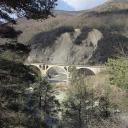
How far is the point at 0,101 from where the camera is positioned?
1009 centimetres

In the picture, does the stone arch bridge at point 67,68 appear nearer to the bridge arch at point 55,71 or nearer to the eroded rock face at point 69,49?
the bridge arch at point 55,71

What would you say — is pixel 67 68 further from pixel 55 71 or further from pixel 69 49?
pixel 69 49

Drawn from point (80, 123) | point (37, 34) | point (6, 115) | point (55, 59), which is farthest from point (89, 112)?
point (37, 34)

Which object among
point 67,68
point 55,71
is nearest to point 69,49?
point 55,71

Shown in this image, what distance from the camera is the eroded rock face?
136 metres

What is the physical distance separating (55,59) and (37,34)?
25.5 meters

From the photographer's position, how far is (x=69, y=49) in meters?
141

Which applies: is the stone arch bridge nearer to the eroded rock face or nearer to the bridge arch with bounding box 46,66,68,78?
the bridge arch with bounding box 46,66,68,78

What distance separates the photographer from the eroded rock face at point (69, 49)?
446ft

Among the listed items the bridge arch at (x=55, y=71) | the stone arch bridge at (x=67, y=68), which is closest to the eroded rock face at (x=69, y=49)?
the bridge arch at (x=55, y=71)

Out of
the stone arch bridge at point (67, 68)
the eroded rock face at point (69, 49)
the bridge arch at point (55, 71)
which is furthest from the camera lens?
the eroded rock face at point (69, 49)

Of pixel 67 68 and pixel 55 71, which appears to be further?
pixel 55 71

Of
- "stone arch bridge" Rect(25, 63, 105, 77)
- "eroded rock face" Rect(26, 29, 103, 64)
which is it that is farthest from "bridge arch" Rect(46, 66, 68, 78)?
"eroded rock face" Rect(26, 29, 103, 64)

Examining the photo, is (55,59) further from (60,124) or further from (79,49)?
(60,124)
